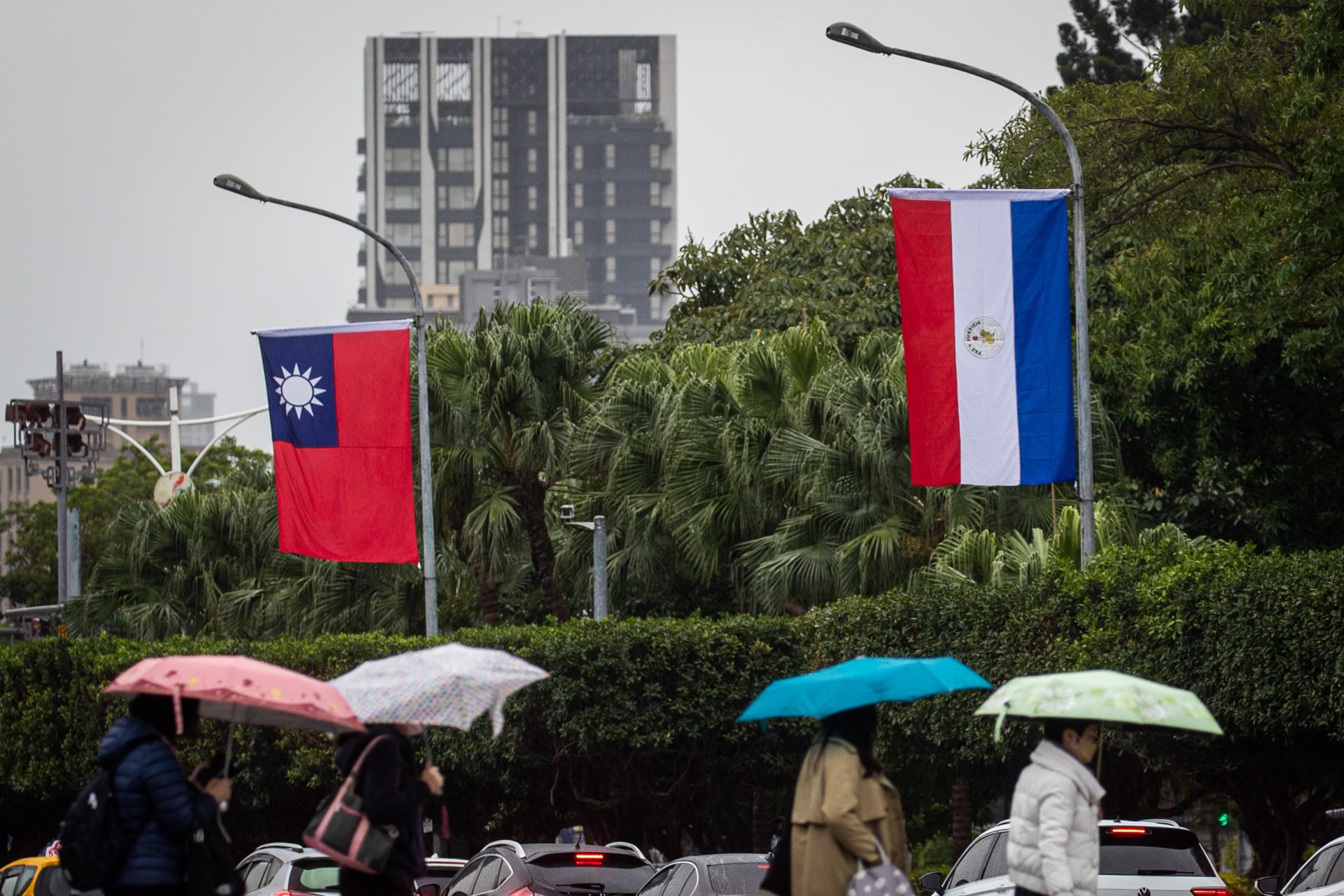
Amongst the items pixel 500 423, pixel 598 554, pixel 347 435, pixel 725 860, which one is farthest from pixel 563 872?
pixel 500 423

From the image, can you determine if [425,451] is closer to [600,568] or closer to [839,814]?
[600,568]

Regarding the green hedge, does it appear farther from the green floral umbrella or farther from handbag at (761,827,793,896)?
handbag at (761,827,793,896)

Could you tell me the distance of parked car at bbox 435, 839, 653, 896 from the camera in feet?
55.3

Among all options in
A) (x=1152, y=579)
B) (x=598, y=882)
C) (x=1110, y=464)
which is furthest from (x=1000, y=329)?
(x=1110, y=464)

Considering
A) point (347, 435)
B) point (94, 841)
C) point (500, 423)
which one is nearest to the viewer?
point (94, 841)

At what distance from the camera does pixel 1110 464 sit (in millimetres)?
26438

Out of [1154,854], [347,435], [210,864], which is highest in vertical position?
[347,435]

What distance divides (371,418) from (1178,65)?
10.2 m

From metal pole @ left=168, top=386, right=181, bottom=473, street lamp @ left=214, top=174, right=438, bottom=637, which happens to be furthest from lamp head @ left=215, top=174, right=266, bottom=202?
metal pole @ left=168, top=386, right=181, bottom=473

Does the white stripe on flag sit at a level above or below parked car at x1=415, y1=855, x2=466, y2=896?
above

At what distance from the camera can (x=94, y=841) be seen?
802cm

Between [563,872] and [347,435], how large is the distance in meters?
8.35

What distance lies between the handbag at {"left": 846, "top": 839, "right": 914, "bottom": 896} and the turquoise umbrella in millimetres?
642

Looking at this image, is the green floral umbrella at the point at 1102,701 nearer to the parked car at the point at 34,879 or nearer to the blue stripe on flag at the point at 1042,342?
the blue stripe on flag at the point at 1042,342
